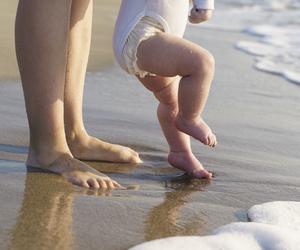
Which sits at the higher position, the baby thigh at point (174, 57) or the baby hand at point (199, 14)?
the baby hand at point (199, 14)

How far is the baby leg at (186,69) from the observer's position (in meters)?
2.73

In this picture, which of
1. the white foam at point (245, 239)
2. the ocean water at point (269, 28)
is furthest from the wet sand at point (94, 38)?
the white foam at point (245, 239)

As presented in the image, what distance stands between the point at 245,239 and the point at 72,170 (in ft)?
2.58

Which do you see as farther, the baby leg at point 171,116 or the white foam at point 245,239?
the baby leg at point 171,116

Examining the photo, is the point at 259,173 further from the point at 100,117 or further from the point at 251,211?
the point at 100,117

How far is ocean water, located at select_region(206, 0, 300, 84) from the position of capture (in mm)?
5715

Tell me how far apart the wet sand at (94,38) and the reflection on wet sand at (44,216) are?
1977 mm

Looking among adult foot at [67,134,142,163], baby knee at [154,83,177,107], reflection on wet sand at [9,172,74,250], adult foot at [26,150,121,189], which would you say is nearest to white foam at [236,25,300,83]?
baby knee at [154,83,177,107]

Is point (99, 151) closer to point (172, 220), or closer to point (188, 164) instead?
point (188, 164)

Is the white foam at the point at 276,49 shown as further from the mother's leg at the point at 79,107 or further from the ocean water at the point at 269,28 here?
the mother's leg at the point at 79,107

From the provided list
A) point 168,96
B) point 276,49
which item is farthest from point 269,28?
point 168,96

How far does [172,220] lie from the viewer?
226 cm

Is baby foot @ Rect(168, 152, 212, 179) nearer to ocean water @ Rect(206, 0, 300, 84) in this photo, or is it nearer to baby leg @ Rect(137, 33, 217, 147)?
baby leg @ Rect(137, 33, 217, 147)

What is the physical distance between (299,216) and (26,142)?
124 cm
